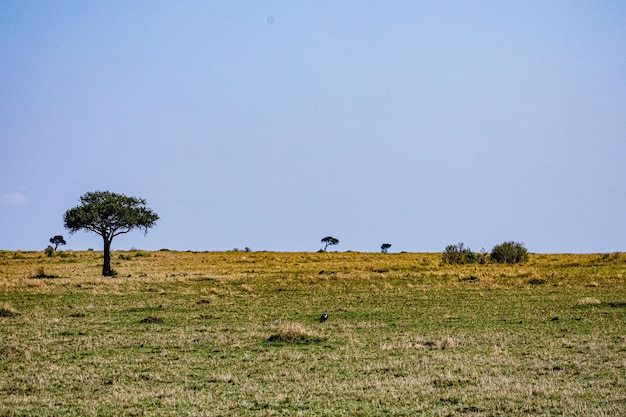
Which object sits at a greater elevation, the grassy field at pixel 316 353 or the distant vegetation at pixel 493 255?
the distant vegetation at pixel 493 255

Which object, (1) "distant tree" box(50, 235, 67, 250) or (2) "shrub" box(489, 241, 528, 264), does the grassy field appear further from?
(1) "distant tree" box(50, 235, 67, 250)

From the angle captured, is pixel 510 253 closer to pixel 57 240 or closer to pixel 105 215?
pixel 105 215

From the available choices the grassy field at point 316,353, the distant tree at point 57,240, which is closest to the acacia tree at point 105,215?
the grassy field at point 316,353

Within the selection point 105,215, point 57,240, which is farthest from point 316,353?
point 57,240

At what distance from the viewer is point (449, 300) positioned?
1208 inches

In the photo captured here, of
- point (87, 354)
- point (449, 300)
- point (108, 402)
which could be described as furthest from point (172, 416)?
point (449, 300)

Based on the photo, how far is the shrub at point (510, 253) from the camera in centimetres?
6175

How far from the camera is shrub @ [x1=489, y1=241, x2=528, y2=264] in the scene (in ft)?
203

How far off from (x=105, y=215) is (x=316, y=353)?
4097cm

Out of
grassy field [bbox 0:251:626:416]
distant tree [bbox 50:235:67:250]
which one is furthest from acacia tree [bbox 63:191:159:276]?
distant tree [bbox 50:235:67:250]

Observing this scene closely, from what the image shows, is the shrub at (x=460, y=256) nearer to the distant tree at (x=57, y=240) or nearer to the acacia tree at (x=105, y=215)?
the acacia tree at (x=105, y=215)

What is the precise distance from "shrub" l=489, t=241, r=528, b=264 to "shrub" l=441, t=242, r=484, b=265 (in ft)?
5.23

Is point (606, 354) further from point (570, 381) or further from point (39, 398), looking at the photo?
point (39, 398)

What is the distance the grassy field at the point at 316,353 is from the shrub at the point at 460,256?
86.2ft
